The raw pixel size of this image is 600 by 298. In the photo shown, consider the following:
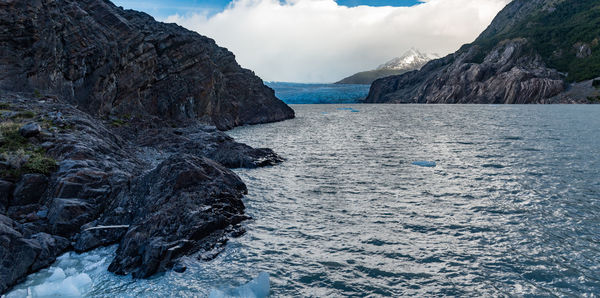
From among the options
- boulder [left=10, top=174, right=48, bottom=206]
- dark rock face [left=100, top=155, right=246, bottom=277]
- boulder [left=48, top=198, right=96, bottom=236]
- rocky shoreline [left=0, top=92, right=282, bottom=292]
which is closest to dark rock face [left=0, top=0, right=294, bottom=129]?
rocky shoreline [left=0, top=92, right=282, bottom=292]

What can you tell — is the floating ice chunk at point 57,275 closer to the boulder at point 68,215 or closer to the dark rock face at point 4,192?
the boulder at point 68,215

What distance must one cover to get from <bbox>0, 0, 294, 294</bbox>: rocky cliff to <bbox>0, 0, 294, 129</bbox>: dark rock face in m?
0.14

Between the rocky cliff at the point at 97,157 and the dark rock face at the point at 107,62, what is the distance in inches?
5.4

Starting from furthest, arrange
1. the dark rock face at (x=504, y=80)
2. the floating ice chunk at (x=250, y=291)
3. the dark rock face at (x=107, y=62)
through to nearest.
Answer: the dark rock face at (x=504, y=80) → the dark rock face at (x=107, y=62) → the floating ice chunk at (x=250, y=291)

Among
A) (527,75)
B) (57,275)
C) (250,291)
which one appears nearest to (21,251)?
(57,275)

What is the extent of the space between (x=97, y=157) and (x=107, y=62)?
29.7 metres

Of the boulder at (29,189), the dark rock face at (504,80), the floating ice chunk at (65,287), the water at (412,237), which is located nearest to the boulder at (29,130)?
the boulder at (29,189)

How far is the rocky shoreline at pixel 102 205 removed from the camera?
11.0 metres

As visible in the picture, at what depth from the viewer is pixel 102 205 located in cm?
1429

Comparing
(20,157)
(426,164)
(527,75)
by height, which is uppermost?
(527,75)

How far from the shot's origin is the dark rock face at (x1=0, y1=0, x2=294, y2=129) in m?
30.9

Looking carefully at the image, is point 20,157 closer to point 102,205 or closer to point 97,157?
point 97,157

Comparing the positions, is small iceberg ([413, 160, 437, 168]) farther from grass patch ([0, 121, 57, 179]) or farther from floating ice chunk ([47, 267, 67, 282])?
grass patch ([0, 121, 57, 179])

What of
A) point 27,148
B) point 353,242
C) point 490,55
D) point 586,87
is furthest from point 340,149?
point 490,55
